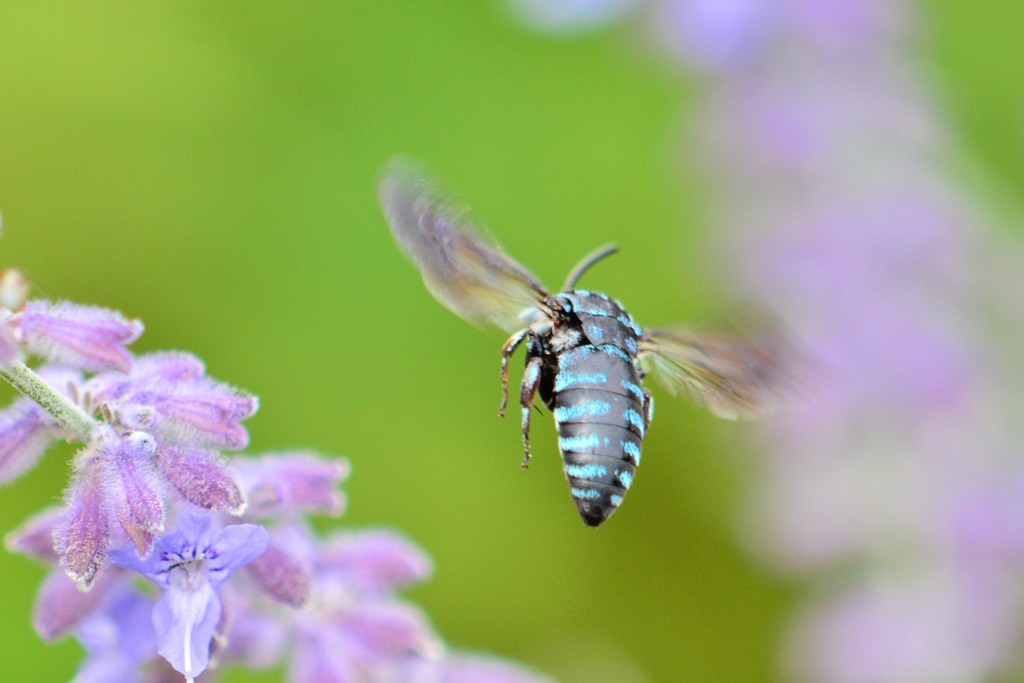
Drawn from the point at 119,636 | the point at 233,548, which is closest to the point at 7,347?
the point at 233,548

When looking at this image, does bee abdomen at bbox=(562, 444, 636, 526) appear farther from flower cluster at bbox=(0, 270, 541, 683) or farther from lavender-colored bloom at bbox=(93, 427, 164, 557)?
lavender-colored bloom at bbox=(93, 427, 164, 557)

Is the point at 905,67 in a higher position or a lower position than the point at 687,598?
higher

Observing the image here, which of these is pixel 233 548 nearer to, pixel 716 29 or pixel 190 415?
pixel 190 415

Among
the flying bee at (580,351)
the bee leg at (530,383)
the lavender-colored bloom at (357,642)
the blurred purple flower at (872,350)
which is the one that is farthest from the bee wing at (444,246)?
the blurred purple flower at (872,350)

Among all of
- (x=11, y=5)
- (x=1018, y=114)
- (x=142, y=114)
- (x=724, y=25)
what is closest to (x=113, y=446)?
(x=724, y=25)

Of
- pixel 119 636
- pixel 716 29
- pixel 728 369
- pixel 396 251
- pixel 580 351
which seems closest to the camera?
pixel 119 636

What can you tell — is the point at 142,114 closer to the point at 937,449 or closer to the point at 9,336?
the point at 937,449
